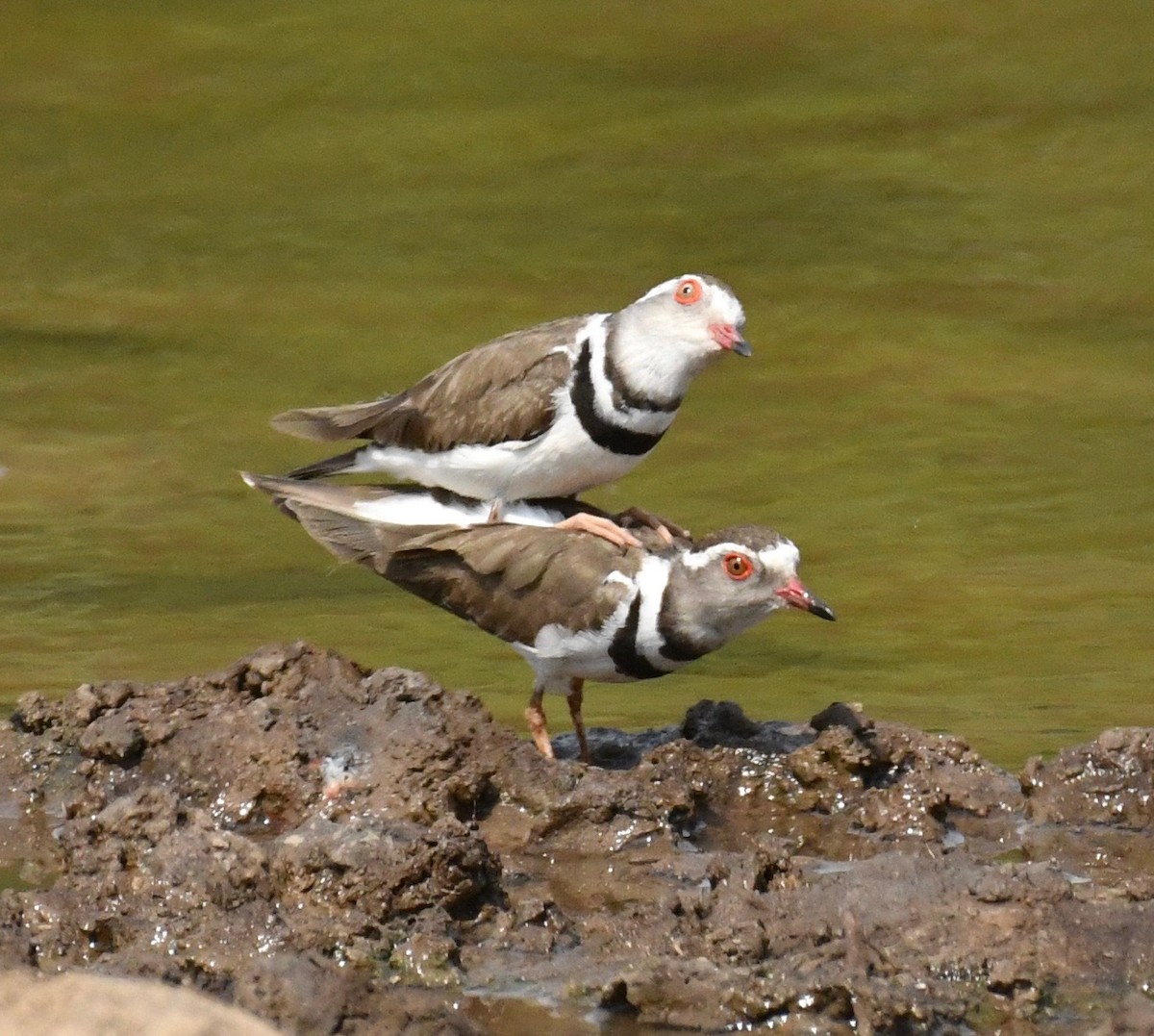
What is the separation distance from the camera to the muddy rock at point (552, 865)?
618 centimetres

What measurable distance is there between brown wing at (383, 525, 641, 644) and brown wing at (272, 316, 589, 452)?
1.48 feet

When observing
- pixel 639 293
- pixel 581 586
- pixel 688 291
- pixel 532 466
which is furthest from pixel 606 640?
pixel 639 293

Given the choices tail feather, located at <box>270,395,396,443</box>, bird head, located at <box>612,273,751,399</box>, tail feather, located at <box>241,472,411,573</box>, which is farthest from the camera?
tail feather, located at <box>270,395,396,443</box>

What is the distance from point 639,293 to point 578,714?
1116cm

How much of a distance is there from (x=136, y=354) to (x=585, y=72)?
6.85m

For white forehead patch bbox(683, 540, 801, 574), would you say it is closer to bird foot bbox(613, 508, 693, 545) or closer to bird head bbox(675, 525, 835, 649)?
bird head bbox(675, 525, 835, 649)

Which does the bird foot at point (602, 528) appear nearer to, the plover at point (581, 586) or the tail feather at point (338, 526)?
the plover at point (581, 586)

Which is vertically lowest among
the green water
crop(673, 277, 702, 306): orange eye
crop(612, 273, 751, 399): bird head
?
the green water

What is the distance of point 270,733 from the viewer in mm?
7641

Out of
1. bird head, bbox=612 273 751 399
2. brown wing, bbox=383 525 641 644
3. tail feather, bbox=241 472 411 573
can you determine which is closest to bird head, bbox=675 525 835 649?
brown wing, bbox=383 525 641 644

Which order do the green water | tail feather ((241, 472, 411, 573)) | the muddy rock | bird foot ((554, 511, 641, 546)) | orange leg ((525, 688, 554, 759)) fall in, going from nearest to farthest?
the muddy rock → bird foot ((554, 511, 641, 546)) → orange leg ((525, 688, 554, 759)) → tail feather ((241, 472, 411, 573)) → the green water

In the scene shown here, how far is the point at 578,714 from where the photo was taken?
27.7 ft

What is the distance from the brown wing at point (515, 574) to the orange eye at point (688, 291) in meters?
0.87

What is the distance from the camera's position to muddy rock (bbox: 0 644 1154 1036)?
6.18 m
